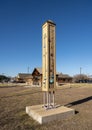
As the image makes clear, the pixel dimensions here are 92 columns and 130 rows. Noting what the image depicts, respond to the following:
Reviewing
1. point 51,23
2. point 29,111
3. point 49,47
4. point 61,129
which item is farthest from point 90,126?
point 51,23

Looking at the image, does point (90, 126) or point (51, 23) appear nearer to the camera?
point (90, 126)

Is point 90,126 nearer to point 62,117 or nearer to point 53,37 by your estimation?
point 62,117

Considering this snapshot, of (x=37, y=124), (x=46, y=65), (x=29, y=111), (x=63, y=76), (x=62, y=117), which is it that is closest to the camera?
(x=37, y=124)

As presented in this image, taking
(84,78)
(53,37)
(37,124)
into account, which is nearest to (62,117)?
(37,124)

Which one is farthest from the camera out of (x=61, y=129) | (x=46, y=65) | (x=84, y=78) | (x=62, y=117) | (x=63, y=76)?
(x=84, y=78)

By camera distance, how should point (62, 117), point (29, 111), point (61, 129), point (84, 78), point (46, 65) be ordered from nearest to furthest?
point (61, 129) < point (62, 117) < point (29, 111) < point (46, 65) < point (84, 78)

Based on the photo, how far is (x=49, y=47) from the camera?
7.29 m

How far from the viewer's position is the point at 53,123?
5.45m

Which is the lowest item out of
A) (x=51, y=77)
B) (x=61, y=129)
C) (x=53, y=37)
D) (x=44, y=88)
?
(x=61, y=129)

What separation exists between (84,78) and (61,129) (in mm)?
71591

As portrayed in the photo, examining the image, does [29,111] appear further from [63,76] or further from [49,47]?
[63,76]

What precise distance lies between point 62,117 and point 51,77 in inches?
75.9

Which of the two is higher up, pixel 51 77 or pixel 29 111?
pixel 51 77

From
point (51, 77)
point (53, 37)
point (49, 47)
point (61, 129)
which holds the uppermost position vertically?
point (53, 37)
